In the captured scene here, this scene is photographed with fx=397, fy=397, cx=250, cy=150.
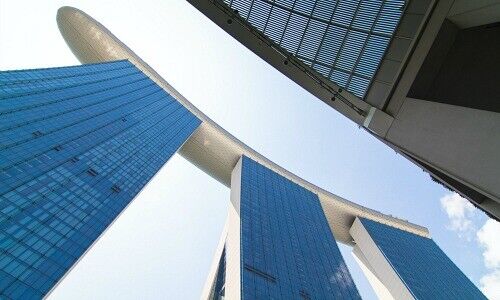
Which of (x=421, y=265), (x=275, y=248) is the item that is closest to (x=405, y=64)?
(x=275, y=248)

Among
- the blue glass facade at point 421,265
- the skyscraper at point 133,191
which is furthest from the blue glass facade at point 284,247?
the blue glass facade at point 421,265

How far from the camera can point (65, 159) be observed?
30406 mm

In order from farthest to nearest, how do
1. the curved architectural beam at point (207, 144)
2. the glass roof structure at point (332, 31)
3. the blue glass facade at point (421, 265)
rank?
the curved architectural beam at point (207, 144) → the blue glass facade at point (421, 265) → the glass roof structure at point (332, 31)

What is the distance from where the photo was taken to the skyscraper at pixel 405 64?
856cm

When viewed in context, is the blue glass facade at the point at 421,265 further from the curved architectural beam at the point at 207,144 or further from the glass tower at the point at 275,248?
the glass tower at the point at 275,248

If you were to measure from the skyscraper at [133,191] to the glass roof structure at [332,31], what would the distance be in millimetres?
17064

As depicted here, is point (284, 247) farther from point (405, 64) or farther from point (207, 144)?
point (405, 64)

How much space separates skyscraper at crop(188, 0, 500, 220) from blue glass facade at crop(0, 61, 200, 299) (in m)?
16.9

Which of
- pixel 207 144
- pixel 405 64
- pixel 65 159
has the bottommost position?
pixel 207 144

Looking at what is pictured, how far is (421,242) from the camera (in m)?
61.3

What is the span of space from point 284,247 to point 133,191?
14673mm

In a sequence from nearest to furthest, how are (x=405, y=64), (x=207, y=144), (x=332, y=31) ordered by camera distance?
(x=405, y=64) < (x=332, y=31) < (x=207, y=144)

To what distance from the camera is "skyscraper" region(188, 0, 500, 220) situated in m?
8.56

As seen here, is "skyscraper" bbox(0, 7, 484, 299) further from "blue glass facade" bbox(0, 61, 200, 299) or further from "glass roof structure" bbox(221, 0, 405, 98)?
"glass roof structure" bbox(221, 0, 405, 98)
